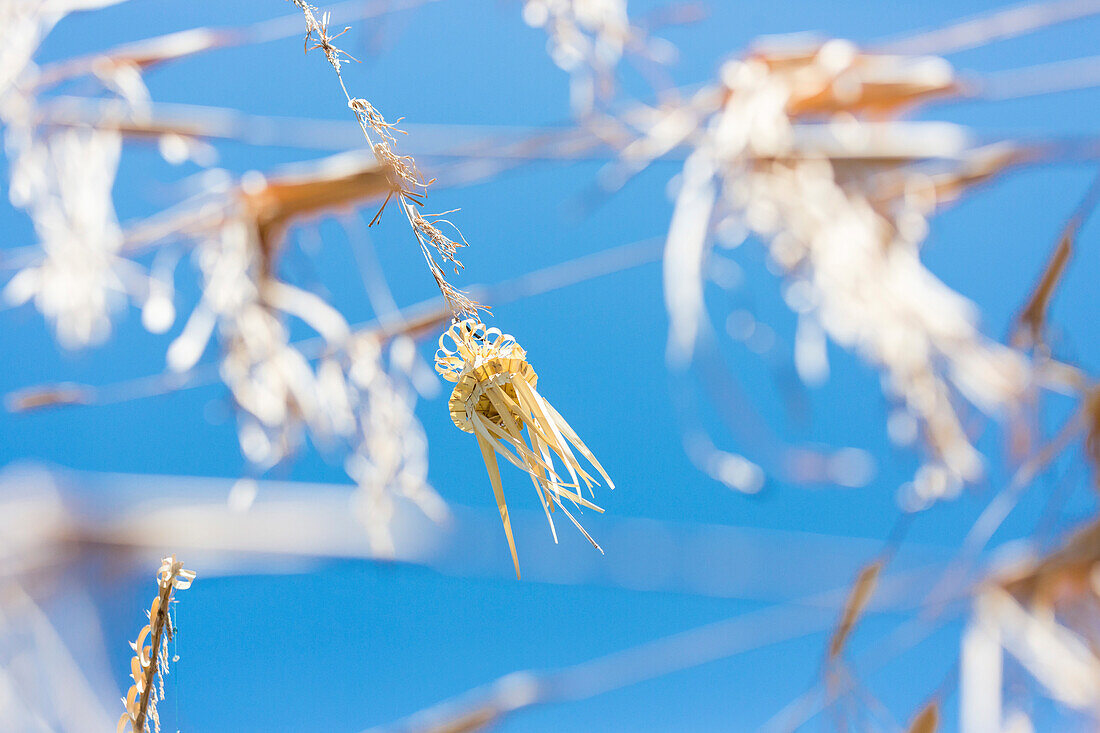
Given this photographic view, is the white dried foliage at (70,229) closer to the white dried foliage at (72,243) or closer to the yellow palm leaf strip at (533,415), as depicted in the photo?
the white dried foliage at (72,243)

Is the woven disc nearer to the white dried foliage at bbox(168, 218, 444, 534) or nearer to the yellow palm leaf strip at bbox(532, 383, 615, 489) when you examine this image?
the yellow palm leaf strip at bbox(532, 383, 615, 489)

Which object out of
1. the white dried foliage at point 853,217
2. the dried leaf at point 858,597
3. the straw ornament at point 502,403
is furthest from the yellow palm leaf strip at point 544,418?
the white dried foliage at point 853,217

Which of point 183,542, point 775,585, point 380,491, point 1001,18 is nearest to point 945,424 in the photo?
point 775,585

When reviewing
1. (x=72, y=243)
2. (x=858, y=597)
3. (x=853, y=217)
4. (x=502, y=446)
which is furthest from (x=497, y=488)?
(x=72, y=243)

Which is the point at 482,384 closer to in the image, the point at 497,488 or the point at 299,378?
the point at 497,488

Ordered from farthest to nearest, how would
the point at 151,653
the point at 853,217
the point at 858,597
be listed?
the point at 853,217 → the point at 858,597 → the point at 151,653

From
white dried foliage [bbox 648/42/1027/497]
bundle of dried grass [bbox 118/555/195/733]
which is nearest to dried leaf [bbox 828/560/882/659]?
white dried foliage [bbox 648/42/1027/497]
